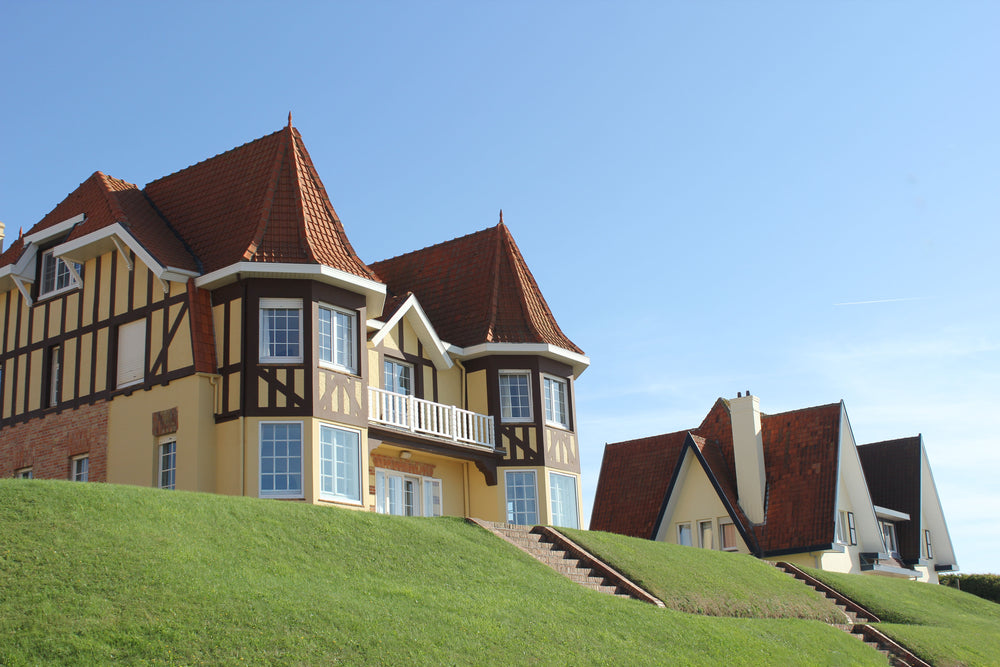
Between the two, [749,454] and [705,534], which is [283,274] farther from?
[749,454]

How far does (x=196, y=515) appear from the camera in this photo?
1700 centimetres

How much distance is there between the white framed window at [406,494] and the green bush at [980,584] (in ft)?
81.8

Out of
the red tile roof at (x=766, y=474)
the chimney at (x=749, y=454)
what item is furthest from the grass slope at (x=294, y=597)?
the chimney at (x=749, y=454)

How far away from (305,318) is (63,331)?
7.36 m

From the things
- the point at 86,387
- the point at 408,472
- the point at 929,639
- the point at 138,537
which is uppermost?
the point at 86,387

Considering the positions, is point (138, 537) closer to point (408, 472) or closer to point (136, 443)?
point (136, 443)

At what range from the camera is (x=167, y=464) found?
79.2 feet

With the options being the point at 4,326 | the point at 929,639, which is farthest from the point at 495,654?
the point at 4,326

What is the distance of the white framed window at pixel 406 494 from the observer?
1060 inches

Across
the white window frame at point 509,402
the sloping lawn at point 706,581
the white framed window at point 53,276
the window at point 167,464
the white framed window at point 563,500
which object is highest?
the white framed window at point 53,276

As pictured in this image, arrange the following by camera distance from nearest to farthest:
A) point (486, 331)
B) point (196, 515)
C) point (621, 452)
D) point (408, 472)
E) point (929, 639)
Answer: point (196, 515)
point (929, 639)
point (408, 472)
point (486, 331)
point (621, 452)

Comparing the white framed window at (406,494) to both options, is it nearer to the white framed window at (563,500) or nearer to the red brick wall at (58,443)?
the white framed window at (563,500)

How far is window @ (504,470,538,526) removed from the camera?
2934cm

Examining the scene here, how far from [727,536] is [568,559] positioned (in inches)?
582
